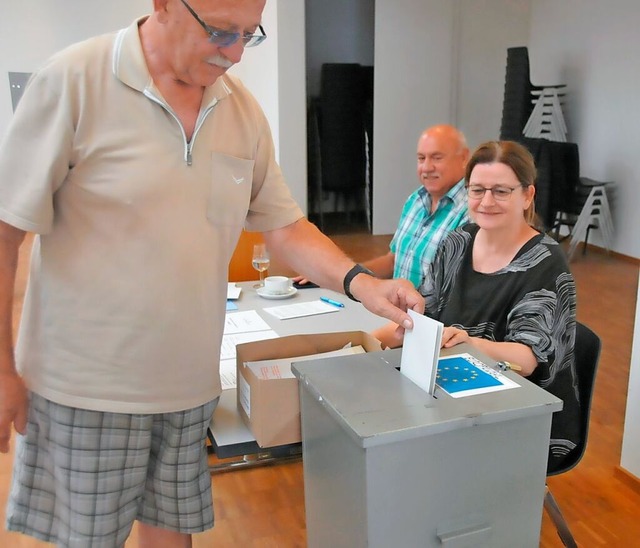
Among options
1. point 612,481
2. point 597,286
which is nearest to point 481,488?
point 612,481

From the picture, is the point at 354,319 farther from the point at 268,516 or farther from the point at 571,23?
the point at 571,23

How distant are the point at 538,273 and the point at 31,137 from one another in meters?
1.24

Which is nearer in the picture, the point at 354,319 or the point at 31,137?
the point at 31,137

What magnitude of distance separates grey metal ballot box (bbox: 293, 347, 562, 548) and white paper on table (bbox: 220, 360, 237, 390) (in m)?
0.56

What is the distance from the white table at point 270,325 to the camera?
1.33 meters

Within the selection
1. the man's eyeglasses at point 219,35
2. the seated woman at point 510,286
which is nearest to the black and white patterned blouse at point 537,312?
the seated woman at point 510,286

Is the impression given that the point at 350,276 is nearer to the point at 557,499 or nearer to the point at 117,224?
the point at 117,224

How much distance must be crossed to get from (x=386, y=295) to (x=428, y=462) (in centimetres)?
43

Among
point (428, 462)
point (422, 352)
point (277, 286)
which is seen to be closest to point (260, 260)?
point (277, 286)

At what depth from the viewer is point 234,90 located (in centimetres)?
126

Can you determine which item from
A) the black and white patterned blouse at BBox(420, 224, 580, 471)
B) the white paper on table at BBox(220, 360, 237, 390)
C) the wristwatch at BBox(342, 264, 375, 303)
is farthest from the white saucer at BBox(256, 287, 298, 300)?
the wristwatch at BBox(342, 264, 375, 303)

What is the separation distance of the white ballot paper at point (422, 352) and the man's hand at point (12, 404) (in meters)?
0.67

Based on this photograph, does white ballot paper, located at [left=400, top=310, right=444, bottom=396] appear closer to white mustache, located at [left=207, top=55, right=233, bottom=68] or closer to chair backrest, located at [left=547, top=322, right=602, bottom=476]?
white mustache, located at [left=207, top=55, right=233, bottom=68]

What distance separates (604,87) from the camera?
606 cm
